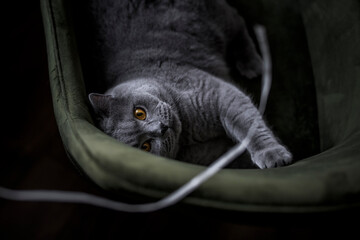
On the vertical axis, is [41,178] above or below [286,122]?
below

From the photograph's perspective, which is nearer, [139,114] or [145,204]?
[145,204]

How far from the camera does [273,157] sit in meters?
0.84

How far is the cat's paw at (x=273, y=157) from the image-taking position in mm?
826

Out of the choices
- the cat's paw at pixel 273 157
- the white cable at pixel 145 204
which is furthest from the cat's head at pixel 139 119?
the cat's paw at pixel 273 157

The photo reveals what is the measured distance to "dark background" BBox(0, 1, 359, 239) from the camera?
1.21 m

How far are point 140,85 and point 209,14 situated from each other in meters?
0.48

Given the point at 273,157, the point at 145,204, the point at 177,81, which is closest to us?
the point at 145,204

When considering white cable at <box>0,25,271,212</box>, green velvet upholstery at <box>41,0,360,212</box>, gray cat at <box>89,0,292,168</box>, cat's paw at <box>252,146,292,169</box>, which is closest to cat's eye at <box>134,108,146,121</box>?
gray cat at <box>89,0,292,168</box>

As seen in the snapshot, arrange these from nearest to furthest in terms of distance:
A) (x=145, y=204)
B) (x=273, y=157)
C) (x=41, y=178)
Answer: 1. (x=145, y=204)
2. (x=273, y=157)
3. (x=41, y=178)

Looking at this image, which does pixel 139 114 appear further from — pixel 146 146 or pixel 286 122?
pixel 286 122

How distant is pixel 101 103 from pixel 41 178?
71 cm

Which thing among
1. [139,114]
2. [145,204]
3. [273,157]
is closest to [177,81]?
[139,114]

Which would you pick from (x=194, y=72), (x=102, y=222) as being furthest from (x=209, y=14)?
(x=102, y=222)

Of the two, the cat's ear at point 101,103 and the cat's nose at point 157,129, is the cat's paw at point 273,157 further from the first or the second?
the cat's ear at point 101,103
